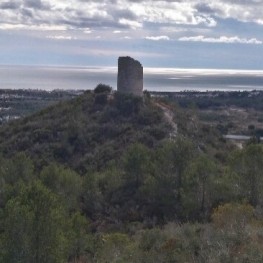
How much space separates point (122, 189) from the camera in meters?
27.8

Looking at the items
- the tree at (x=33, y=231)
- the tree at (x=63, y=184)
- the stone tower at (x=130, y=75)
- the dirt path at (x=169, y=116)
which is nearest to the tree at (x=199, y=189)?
the tree at (x=63, y=184)

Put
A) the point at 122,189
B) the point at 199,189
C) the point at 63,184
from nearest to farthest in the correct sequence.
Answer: the point at 199,189 → the point at 63,184 → the point at 122,189

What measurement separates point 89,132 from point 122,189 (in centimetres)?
1208

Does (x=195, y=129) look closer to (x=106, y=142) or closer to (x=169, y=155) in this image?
(x=106, y=142)

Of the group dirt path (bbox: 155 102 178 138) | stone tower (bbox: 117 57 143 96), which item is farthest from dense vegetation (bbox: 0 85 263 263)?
stone tower (bbox: 117 57 143 96)

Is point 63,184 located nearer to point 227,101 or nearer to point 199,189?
point 199,189

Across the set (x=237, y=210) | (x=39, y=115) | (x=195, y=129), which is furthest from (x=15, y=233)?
(x=39, y=115)

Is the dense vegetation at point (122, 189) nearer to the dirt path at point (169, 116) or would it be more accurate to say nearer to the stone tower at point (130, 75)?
the dirt path at point (169, 116)

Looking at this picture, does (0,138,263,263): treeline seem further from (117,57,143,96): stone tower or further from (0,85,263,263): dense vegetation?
(117,57,143,96): stone tower

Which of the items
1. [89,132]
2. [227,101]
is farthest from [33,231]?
[227,101]

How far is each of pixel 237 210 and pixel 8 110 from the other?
235 ft

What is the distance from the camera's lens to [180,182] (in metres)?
25.1

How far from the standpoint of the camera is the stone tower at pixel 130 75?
42.7m

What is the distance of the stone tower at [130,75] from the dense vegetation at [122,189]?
107cm
